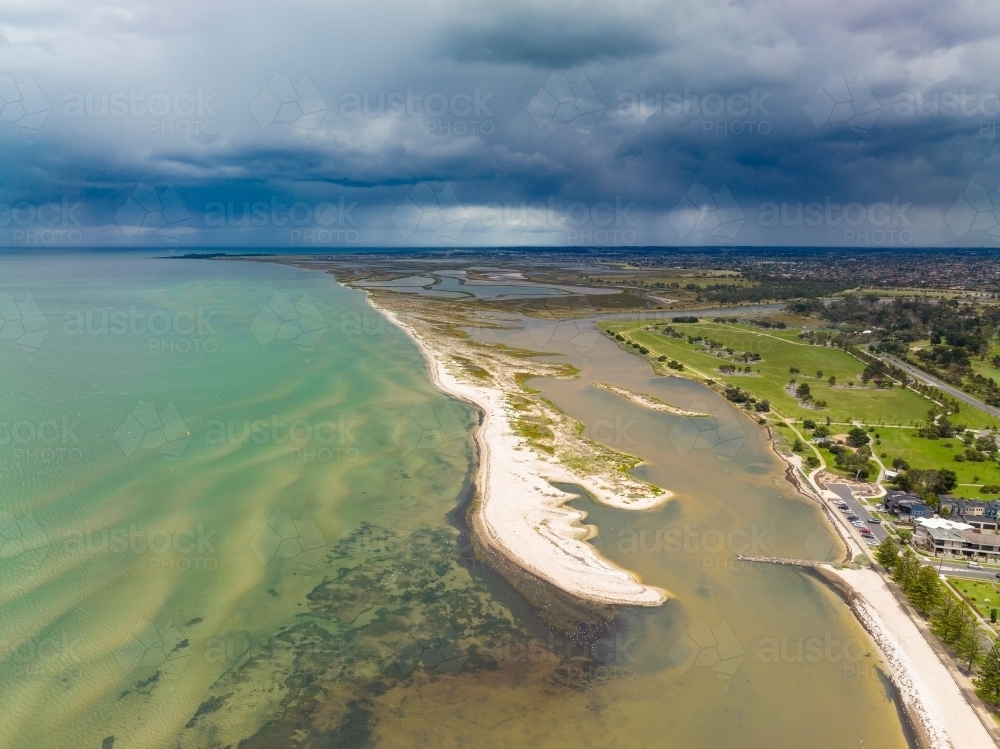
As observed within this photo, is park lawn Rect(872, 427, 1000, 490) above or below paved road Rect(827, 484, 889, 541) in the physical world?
above

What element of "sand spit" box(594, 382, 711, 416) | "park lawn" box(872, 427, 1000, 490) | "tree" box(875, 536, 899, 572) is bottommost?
"tree" box(875, 536, 899, 572)

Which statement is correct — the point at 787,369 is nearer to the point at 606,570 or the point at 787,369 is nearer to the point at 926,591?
the point at 926,591

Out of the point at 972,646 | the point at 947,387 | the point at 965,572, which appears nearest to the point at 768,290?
the point at 947,387

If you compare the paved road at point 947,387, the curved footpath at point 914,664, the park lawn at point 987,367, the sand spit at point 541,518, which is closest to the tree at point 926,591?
the curved footpath at point 914,664

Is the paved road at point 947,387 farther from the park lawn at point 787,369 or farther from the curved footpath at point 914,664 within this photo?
the curved footpath at point 914,664

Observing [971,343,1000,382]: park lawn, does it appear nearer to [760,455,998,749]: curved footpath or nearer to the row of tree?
the row of tree

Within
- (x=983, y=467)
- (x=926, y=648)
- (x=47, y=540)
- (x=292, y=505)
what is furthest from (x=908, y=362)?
(x=47, y=540)

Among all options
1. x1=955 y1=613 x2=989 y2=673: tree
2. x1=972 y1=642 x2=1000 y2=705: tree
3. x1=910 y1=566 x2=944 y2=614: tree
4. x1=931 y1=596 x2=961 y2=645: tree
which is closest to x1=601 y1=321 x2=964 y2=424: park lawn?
x1=910 y1=566 x2=944 y2=614: tree

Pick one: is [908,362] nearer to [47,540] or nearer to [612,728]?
[612,728]
